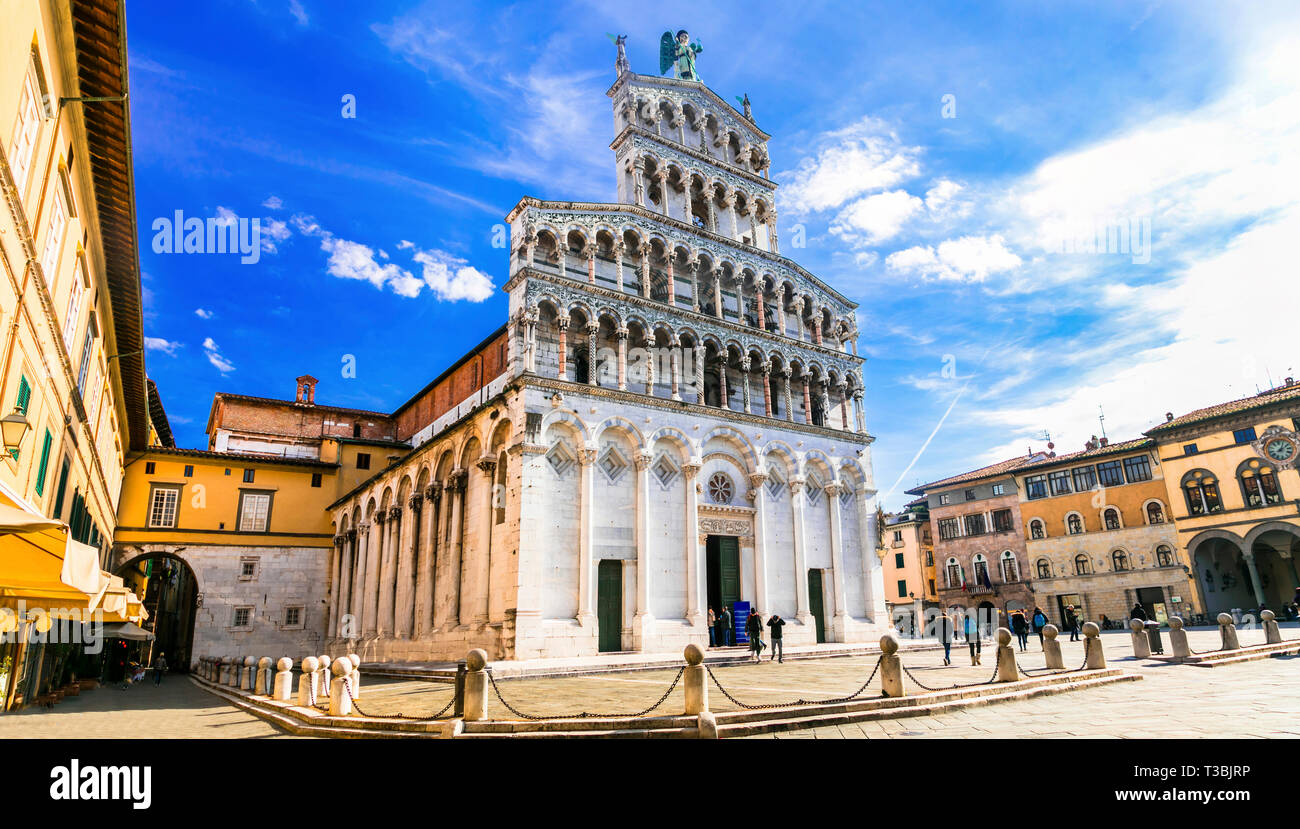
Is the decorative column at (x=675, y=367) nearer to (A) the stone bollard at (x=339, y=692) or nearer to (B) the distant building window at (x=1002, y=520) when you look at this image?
(A) the stone bollard at (x=339, y=692)

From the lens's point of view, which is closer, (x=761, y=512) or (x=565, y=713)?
(x=565, y=713)

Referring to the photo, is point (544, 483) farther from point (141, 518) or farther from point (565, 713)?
point (141, 518)

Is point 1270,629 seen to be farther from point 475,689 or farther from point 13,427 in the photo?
point 13,427

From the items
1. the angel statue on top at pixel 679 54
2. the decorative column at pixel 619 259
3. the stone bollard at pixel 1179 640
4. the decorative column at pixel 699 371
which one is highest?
the angel statue on top at pixel 679 54

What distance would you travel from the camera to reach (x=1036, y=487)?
4781cm

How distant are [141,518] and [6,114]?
33.4 metres

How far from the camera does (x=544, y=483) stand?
21797mm

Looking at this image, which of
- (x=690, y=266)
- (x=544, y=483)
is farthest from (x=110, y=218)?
(x=690, y=266)

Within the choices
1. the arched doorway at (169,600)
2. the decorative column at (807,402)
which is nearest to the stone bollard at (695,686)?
the decorative column at (807,402)

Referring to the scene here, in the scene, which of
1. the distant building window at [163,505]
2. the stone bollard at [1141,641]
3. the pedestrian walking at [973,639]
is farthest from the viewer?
the distant building window at [163,505]

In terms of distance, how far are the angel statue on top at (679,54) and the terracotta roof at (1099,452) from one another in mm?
34310

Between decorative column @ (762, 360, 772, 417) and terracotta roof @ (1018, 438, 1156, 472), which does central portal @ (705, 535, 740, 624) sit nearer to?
decorative column @ (762, 360, 772, 417)

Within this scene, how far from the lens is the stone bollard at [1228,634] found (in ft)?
62.6

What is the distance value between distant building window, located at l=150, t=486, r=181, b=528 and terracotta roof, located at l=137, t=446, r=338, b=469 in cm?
183
